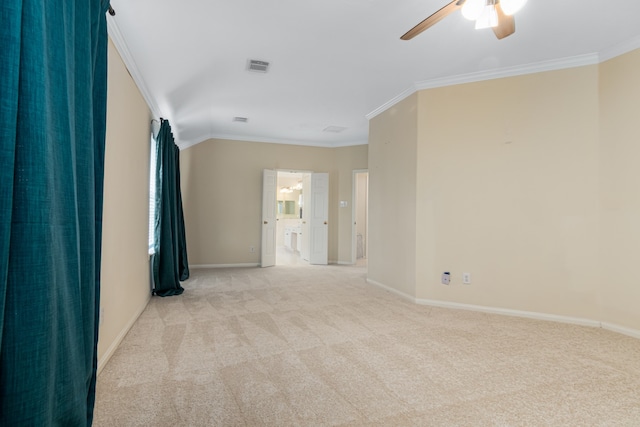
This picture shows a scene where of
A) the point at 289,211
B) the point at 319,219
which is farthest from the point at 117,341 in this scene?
the point at 289,211

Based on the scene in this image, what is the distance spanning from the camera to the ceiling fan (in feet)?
6.28

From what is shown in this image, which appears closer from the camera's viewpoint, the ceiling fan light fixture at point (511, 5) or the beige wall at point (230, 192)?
the ceiling fan light fixture at point (511, 5)

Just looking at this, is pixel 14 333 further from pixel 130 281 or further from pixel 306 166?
pixel 306 166

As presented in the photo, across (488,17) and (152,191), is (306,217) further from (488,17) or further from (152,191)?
(488,17)

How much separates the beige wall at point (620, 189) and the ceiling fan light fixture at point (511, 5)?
2038 millimetres

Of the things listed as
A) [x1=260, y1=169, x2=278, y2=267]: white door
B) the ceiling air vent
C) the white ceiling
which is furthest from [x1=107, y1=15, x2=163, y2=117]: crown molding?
[x1=260, y1=169, x2=278, y2=267]: white door

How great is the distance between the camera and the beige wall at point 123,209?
2.43m

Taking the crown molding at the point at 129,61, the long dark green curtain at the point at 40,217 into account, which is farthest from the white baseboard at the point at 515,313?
the crown molding at the point at 129,61

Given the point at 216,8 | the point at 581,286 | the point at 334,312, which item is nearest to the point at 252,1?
the point at 216,8

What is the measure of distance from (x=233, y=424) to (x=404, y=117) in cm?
379

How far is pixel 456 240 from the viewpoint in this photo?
3.81 meters

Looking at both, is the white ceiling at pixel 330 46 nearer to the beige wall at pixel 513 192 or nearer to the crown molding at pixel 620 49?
the crown molding at pixel 620 49

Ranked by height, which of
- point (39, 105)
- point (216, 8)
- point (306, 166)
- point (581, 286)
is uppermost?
point (216, 8)

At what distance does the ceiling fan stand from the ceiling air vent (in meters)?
1.76
